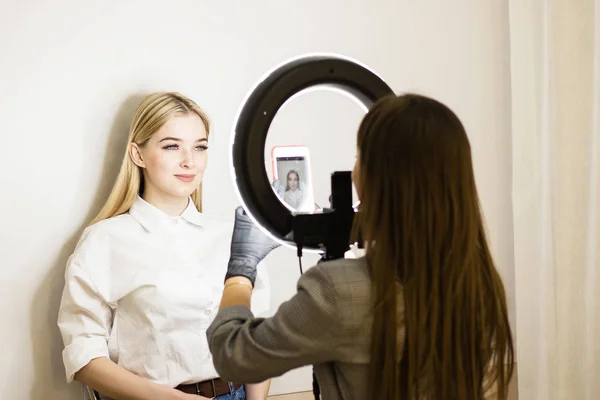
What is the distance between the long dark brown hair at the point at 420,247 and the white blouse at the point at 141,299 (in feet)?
2.07

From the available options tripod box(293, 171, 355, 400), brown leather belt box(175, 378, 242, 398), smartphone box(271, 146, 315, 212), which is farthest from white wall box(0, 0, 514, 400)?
tripod box(293, 171, 355, 400)

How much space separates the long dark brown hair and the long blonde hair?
25.1 inches

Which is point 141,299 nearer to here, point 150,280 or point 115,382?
point 150,280

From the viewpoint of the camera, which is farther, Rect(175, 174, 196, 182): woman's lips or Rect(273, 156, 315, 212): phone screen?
Rect(175, 174, 196, 182): woman's lips

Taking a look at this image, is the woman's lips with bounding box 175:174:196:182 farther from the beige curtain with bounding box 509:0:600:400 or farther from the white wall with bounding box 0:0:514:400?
the beige curtain with bounding box 509:0:600:400

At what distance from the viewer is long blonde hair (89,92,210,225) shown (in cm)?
135

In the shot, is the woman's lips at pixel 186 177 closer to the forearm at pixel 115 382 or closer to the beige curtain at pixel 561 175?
the forearm at pixel 115 382

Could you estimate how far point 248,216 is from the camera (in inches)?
35.5

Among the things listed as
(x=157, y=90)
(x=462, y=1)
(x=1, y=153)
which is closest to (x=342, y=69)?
(x=157, y=90)

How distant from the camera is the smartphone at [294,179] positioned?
0.95 m

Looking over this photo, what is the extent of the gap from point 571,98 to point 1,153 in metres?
1.43

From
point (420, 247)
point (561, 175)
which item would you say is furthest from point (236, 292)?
point (561, 175)

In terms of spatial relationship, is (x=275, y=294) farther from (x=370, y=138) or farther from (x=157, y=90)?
(x=370, y=138)

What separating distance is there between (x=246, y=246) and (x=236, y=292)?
0.22 ft
